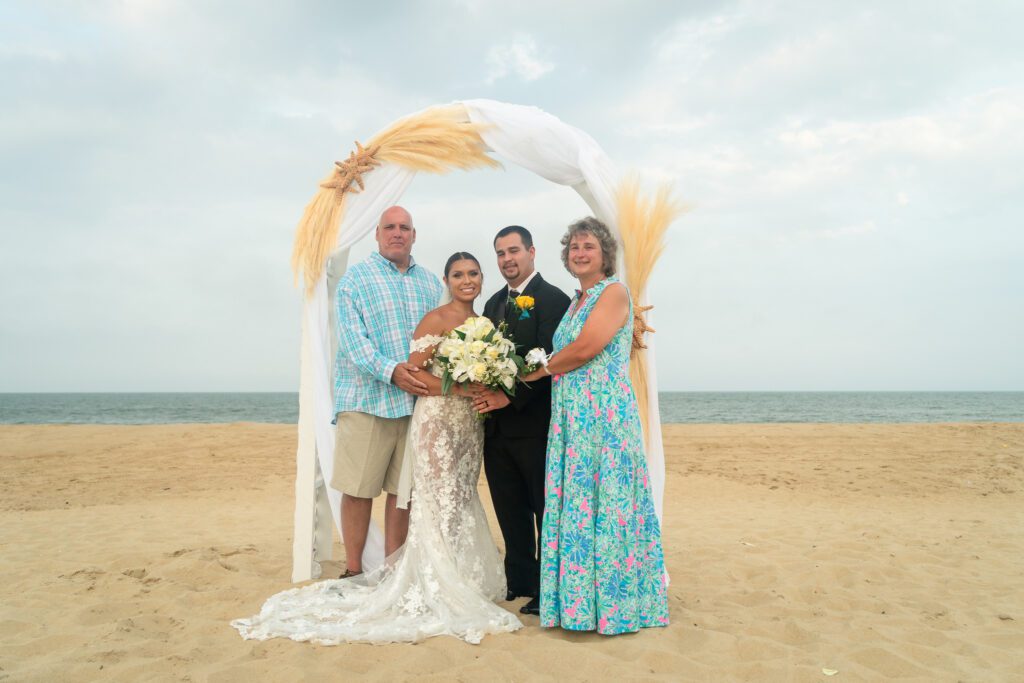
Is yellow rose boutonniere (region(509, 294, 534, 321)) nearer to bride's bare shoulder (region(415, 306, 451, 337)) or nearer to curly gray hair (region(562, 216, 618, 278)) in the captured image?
curly gray hair (region(562, 216, 618, 278))

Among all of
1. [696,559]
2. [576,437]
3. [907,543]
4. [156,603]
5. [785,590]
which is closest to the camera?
[576,437]

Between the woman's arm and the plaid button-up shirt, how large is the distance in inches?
46.9

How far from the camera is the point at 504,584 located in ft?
13.4

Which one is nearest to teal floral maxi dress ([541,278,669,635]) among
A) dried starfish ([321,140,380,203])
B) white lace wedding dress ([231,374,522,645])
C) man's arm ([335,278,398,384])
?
white lace wedding dress ([231,374,522,645])

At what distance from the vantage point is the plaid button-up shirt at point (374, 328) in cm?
419

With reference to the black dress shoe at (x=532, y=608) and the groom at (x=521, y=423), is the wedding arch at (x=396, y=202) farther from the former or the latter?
the black dress shoe at (x=532, y=608)

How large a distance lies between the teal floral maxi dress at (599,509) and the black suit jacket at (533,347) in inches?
10.1

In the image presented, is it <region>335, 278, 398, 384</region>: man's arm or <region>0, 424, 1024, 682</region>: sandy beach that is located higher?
<region>335, 278, 398, 384</region>: man's arm

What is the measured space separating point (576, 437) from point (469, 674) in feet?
4.19

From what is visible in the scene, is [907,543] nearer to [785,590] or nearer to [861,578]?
[861,578]

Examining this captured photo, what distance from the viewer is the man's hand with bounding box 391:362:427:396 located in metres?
3.89

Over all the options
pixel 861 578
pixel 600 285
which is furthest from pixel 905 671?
pixel 600 285

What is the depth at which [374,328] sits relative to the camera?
4273mm

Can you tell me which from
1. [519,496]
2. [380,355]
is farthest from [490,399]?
[380,355]
